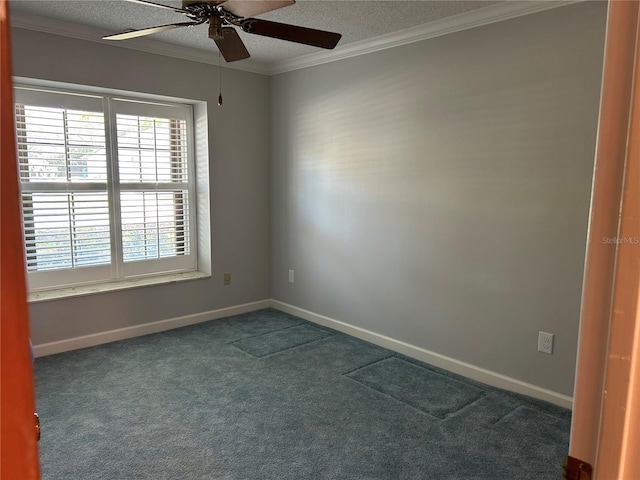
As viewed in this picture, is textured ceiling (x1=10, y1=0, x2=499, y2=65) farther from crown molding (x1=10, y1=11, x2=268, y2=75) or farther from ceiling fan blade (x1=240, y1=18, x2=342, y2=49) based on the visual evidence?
ceiling fan blade (x1=240, y1=18, x2=342, y2=49)

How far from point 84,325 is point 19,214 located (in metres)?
3.73

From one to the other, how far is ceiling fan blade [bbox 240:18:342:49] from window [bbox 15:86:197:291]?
210 centimetres

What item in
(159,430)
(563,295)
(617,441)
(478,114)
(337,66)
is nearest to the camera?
(617,441)

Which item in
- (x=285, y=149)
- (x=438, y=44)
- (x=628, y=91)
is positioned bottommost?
(x=628, y=91)

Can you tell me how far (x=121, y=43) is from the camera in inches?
143

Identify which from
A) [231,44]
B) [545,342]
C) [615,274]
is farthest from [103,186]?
[615,274]

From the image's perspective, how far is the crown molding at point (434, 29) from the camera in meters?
2.75

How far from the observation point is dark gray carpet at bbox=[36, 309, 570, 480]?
2.21m

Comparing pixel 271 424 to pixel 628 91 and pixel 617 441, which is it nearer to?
pixel 617 441

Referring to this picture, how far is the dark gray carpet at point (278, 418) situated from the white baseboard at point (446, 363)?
0.07 m

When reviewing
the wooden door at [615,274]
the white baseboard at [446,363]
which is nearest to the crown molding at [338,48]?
the white baseboard at [446,363]

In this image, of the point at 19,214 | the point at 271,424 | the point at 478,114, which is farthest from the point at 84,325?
the point at 19,214

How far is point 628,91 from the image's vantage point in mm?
456

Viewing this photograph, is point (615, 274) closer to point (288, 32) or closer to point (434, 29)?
point (288, 32)
